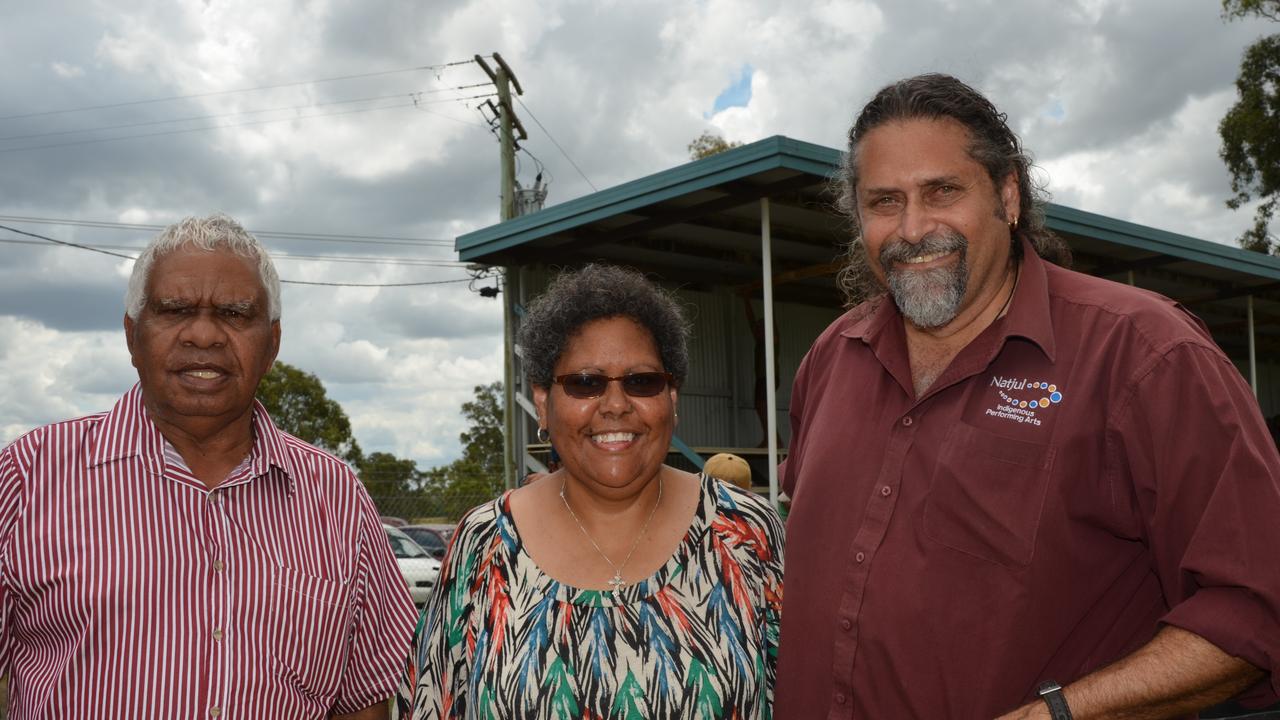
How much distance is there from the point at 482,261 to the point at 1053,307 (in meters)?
10.9

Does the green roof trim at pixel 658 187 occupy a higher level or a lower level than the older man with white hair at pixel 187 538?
higher

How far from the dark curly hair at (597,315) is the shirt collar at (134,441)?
74cm

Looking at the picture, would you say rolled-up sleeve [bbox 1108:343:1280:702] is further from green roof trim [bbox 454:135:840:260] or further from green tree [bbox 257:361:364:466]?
green tree [bbox 257:361:364:466]

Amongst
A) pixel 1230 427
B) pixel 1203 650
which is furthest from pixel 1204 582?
pixel 1230 427

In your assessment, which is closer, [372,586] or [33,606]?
[33,606]

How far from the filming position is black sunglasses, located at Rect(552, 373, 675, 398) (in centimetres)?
289

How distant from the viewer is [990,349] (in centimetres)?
253

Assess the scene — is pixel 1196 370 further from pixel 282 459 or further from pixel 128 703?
pixel 128 703

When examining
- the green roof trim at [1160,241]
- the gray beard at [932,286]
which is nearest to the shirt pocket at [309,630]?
the gray beard at [932,286]

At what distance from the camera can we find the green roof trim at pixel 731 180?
384 inches

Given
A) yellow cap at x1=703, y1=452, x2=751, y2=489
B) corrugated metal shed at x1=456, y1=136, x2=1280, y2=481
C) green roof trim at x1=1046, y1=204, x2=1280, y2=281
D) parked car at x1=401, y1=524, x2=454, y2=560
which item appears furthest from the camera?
parked car at x1=401, y1=524, x2=454, y2=560

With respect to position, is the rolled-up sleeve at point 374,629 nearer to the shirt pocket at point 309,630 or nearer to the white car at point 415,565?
the shirt pocket at point 309,630

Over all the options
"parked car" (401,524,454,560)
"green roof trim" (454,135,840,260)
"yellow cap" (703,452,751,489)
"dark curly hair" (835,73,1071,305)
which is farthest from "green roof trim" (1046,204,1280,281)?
"parked car" (401,524,454,560)

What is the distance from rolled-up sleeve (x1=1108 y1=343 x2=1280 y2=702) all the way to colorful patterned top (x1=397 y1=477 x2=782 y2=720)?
1002 millimetres
